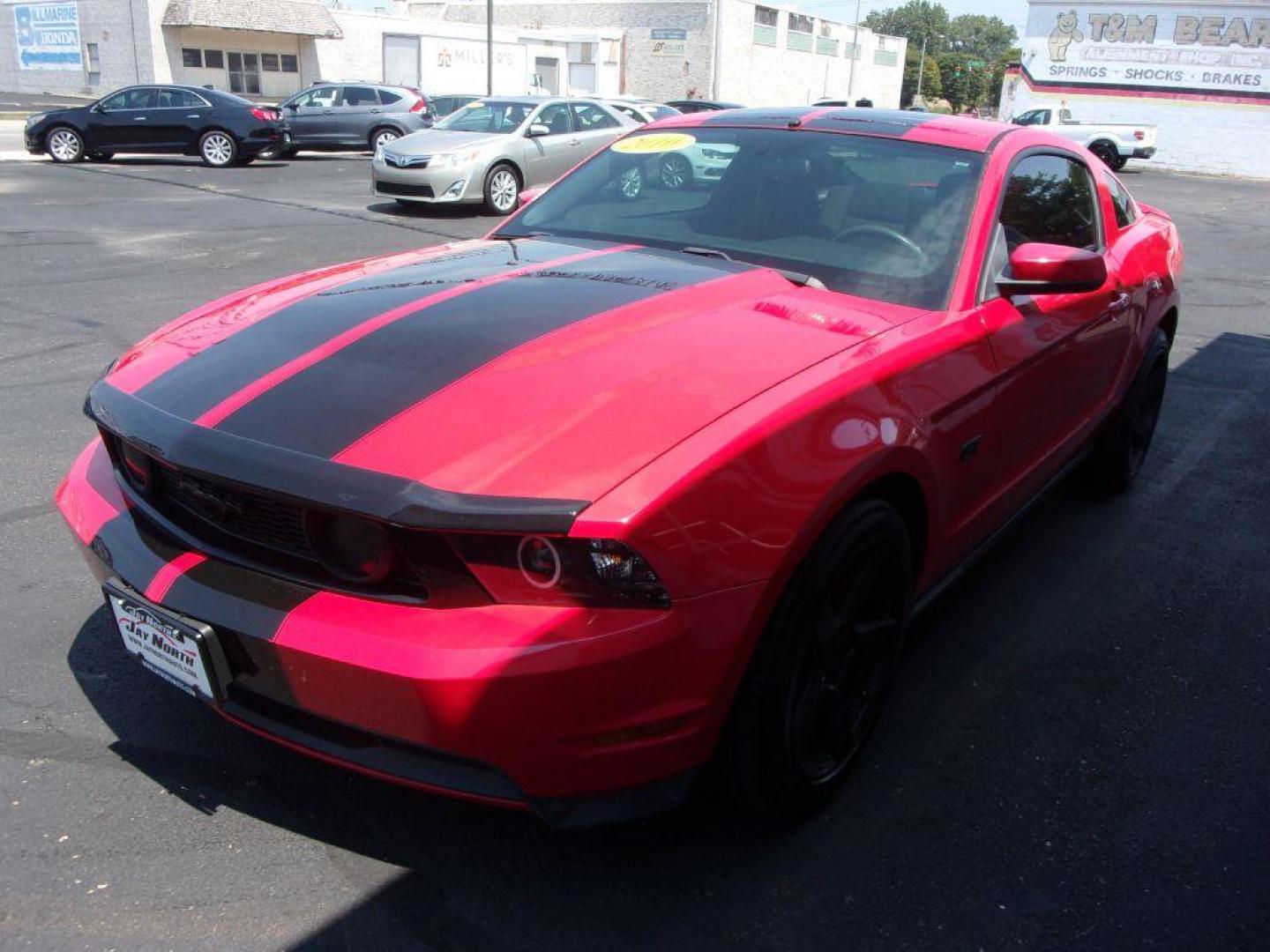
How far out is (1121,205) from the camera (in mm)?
4863

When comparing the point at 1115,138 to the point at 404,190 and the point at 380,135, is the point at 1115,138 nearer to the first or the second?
the point at 380,135

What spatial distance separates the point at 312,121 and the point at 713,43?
1336 inches

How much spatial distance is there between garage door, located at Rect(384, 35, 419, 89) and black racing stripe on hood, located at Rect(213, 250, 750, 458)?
148ft

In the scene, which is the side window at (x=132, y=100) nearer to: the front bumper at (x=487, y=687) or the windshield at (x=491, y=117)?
the windshield at (x=491, y=117)

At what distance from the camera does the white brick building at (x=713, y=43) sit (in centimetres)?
5216

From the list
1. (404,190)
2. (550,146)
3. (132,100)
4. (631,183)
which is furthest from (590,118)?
(631,183)

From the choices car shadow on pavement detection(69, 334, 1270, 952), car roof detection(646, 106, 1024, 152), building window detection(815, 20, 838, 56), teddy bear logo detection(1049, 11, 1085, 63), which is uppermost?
building window detection(815, 20, 838, 56)

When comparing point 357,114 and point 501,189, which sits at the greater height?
point 357,114

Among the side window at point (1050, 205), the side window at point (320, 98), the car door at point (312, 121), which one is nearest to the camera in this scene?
the side window at point (1050, 205)

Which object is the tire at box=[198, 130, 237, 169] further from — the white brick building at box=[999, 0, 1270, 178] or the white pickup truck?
the white brick building at box=[999, 0, 1270, 178]

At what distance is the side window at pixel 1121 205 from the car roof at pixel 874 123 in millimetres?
1045

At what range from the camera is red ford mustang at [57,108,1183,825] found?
6.52ft

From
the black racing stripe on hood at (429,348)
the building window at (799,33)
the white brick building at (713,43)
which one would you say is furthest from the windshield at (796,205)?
the building window at (799,33)

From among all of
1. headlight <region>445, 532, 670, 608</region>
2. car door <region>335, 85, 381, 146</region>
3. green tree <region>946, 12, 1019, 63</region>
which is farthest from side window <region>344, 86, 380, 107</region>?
green tree <region>946, 12, 1019, 63</region>
